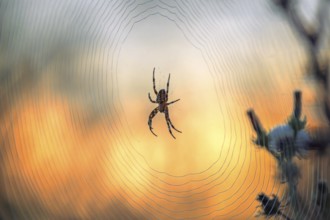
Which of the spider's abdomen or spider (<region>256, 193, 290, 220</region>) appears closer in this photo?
spider (<region>256, 193, 290, 220</region>)

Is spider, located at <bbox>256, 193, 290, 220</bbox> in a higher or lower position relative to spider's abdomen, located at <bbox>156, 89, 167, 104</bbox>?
lower

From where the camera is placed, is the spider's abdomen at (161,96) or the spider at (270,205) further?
the spider's abdomen at (161,96)

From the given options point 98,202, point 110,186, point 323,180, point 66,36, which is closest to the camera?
point 323,180

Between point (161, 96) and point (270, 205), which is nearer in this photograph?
point (270, 205)

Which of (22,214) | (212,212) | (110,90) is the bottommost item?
(22,214)

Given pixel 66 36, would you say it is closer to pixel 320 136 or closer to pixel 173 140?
pixel 173 140

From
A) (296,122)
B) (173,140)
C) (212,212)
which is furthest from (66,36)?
(296,122)

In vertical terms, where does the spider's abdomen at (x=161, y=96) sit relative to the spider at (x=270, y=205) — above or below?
above

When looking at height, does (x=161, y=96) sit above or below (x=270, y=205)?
above
